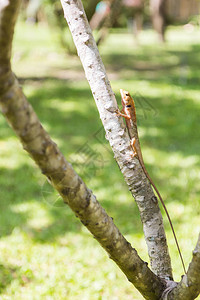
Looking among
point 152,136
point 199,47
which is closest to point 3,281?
point 152,136

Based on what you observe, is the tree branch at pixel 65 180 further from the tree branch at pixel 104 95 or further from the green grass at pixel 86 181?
the green grass at pixel 86 181

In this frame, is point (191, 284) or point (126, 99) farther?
point (126, 99)

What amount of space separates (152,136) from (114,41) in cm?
903

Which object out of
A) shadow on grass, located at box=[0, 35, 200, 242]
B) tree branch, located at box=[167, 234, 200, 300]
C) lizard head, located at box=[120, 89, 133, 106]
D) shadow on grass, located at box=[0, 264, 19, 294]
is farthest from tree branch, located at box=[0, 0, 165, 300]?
shadow on grass, located at box=[0, 35, 200, 242]

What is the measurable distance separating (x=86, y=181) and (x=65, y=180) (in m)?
2.91

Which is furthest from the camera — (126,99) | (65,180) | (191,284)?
(126,99)

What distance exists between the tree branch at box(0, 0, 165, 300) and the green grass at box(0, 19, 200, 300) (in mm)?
1008

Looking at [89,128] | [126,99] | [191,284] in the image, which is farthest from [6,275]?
[89,128]

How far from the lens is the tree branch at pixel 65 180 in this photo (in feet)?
3.40

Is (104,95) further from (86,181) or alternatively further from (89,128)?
(89,128)

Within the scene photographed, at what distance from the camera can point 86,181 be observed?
163 inches

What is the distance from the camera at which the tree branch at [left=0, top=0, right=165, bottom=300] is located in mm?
1036

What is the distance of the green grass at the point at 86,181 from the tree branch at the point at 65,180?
101cm

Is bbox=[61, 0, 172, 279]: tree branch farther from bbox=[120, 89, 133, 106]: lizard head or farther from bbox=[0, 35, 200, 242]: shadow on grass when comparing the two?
bbox=[0, 35, 200, 242]: shadow on grass
